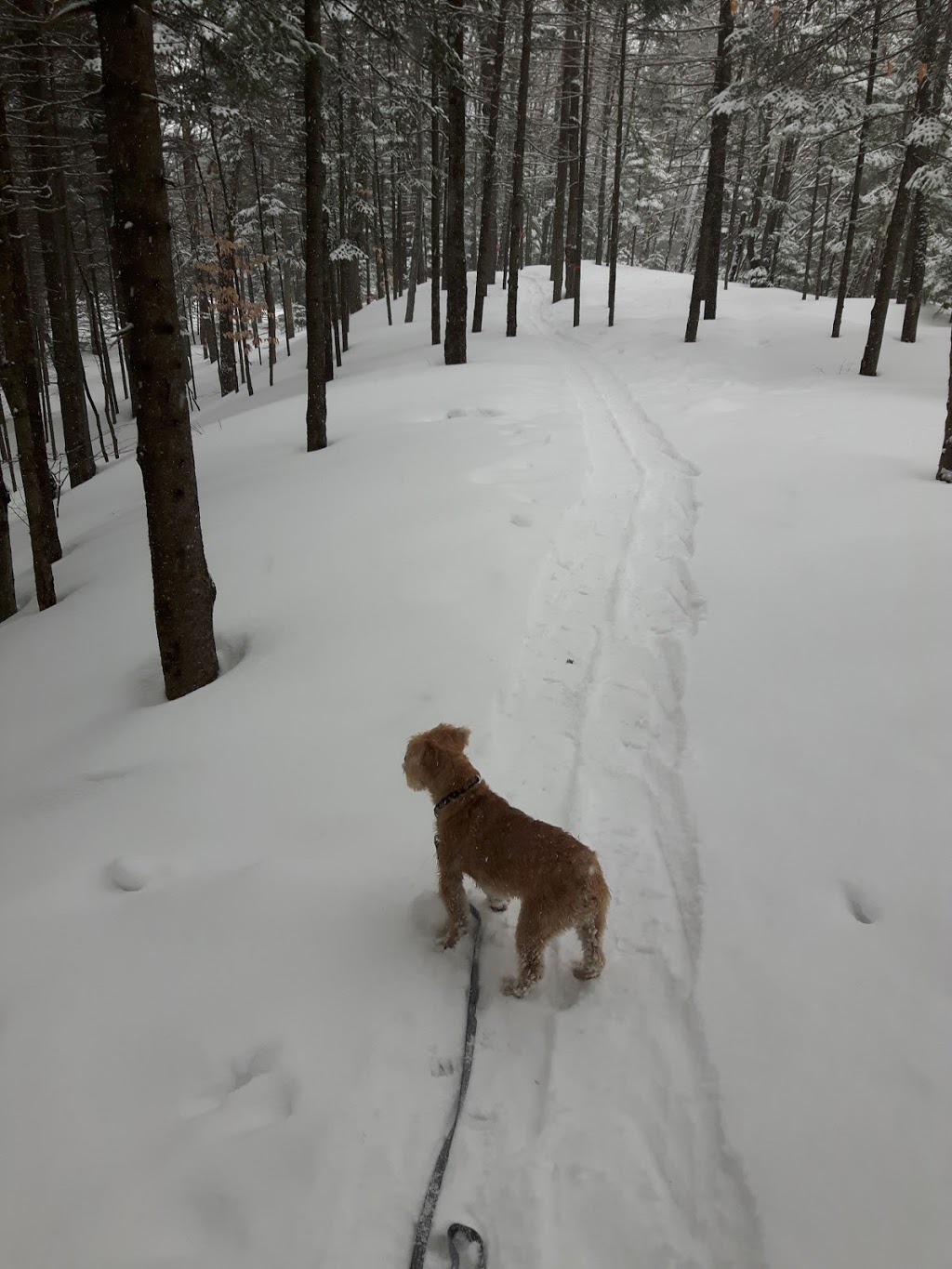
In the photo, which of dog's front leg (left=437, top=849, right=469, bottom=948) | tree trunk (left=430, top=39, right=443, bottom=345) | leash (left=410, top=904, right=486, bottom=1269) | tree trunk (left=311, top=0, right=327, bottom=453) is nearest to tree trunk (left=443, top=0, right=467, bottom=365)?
tree trunk (left=430, top=39, right=443, bottom=345)

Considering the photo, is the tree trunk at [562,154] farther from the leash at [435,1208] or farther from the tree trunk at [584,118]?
the leash at [435,1208]

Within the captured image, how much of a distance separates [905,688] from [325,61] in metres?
8.16

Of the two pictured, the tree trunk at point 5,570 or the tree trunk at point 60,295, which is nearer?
the tree trunk at point 5,570

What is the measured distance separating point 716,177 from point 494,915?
19775 mm

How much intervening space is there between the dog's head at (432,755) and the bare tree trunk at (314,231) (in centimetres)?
829

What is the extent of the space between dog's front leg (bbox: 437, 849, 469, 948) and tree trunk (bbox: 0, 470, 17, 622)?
8.00 metres

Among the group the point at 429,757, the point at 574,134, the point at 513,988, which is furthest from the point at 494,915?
the point at 574,134

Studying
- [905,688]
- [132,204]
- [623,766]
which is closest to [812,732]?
[905,688]

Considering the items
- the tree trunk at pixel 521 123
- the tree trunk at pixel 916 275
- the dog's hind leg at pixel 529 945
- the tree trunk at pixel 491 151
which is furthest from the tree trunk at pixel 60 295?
the tree trunk at pixel 916 275

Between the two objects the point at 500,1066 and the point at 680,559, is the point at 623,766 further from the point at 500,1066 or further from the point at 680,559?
the point at 680,559

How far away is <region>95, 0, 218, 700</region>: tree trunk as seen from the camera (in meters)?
3.82

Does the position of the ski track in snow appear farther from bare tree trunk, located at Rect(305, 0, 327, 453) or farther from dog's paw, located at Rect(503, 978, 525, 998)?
bare tree trunk, located at Rect(305, 0, 327, 453)

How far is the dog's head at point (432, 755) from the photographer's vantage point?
318 cm

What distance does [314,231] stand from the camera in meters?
9.43
